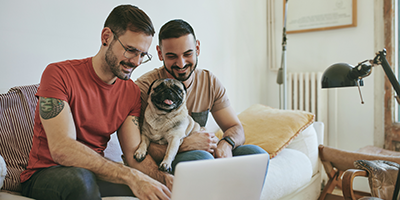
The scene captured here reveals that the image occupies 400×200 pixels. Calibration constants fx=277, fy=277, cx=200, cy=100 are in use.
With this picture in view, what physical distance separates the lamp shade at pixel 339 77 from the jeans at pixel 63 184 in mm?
1163

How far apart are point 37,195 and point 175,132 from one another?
582mm

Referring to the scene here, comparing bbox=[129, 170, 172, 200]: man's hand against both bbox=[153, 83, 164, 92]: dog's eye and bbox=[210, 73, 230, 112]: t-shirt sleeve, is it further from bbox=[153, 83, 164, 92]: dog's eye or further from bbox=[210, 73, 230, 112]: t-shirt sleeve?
bbox=[210, 73, 230, 112]: t-shirt sleeve

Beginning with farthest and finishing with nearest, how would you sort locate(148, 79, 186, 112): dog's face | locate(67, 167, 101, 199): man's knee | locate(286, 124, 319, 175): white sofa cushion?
locate(286, 124, 319, 175): white sofa cushion, locate(148, 79, 186, 112): dog's face, locate(67, 167, 101, 199): man's knee

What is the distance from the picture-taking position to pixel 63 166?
1017mm

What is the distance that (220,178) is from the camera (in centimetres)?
79

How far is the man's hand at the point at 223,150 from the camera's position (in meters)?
1.39

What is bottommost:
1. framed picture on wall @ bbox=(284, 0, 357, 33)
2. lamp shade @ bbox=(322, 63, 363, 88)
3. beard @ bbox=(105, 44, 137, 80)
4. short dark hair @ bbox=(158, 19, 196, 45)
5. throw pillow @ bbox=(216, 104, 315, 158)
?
throw pillow @ bbox=(216, 104, 315, 158)

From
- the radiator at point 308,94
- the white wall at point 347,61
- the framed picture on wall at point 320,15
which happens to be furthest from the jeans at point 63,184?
the framed picture on wall at point 320,15

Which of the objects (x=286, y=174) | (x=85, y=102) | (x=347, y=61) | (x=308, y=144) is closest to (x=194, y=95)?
(x=85, y=102)

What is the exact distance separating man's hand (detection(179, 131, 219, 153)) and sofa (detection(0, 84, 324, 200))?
1.37 ft

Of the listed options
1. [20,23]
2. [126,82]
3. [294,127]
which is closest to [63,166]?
[126,82]

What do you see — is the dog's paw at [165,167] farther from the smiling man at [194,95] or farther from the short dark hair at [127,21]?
the short dark hair at [127,21]

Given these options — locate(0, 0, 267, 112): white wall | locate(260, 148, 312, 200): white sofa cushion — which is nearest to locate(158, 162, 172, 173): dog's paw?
locate(260, 148, 312, 200): white sofa cushion

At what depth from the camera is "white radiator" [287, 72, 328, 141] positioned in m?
3.16
